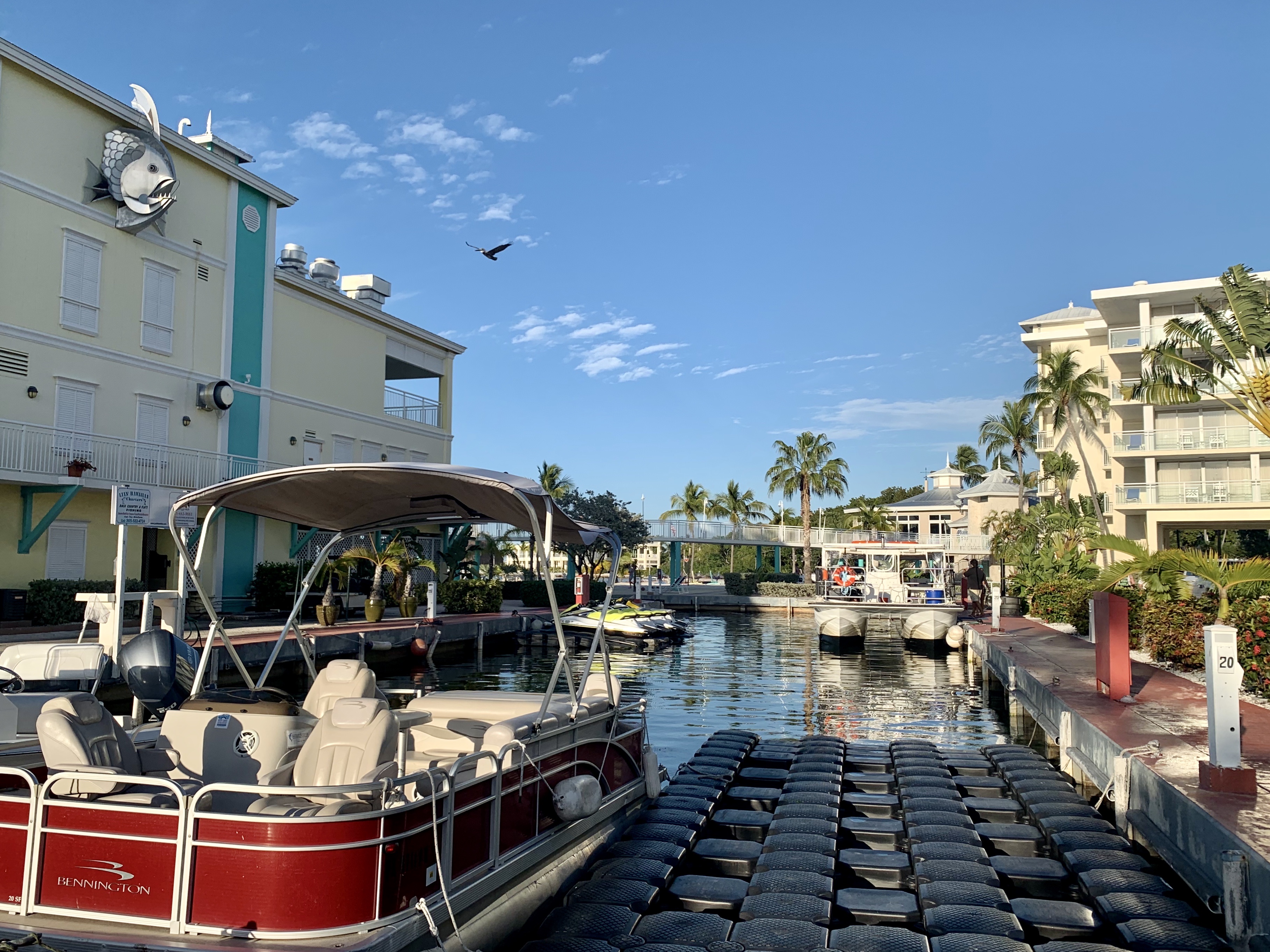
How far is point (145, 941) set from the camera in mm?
5074

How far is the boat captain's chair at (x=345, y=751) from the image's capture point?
6.11 metres

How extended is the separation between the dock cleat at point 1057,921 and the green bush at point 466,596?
28946mm

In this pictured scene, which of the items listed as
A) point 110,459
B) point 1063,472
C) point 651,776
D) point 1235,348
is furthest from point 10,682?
point 1063,472

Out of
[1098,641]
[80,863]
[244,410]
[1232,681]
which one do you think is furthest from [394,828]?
[244,410]

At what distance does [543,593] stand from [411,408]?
9.85 meters

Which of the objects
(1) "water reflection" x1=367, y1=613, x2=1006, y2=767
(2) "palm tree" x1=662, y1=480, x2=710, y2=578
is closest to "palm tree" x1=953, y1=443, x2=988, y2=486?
(2) "palm tree" x1=662, y1=480, x2=710, y2=578

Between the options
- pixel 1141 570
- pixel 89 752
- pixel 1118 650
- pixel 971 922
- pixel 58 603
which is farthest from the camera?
pixel 58 603

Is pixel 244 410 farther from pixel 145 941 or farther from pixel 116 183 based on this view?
pixel 145 941

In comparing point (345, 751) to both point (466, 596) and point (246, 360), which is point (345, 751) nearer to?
point (246, 360)

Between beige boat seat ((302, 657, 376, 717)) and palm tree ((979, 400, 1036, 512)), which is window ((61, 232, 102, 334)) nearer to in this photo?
beige boat seat ((302, 657, 376, 717))

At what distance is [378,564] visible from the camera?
29719 millimetres

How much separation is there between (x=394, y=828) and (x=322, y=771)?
3.20 ft

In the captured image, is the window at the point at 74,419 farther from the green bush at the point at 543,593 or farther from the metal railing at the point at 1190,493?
the metal railing at the point at 1190,493

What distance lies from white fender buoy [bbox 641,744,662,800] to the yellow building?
18596 mm
